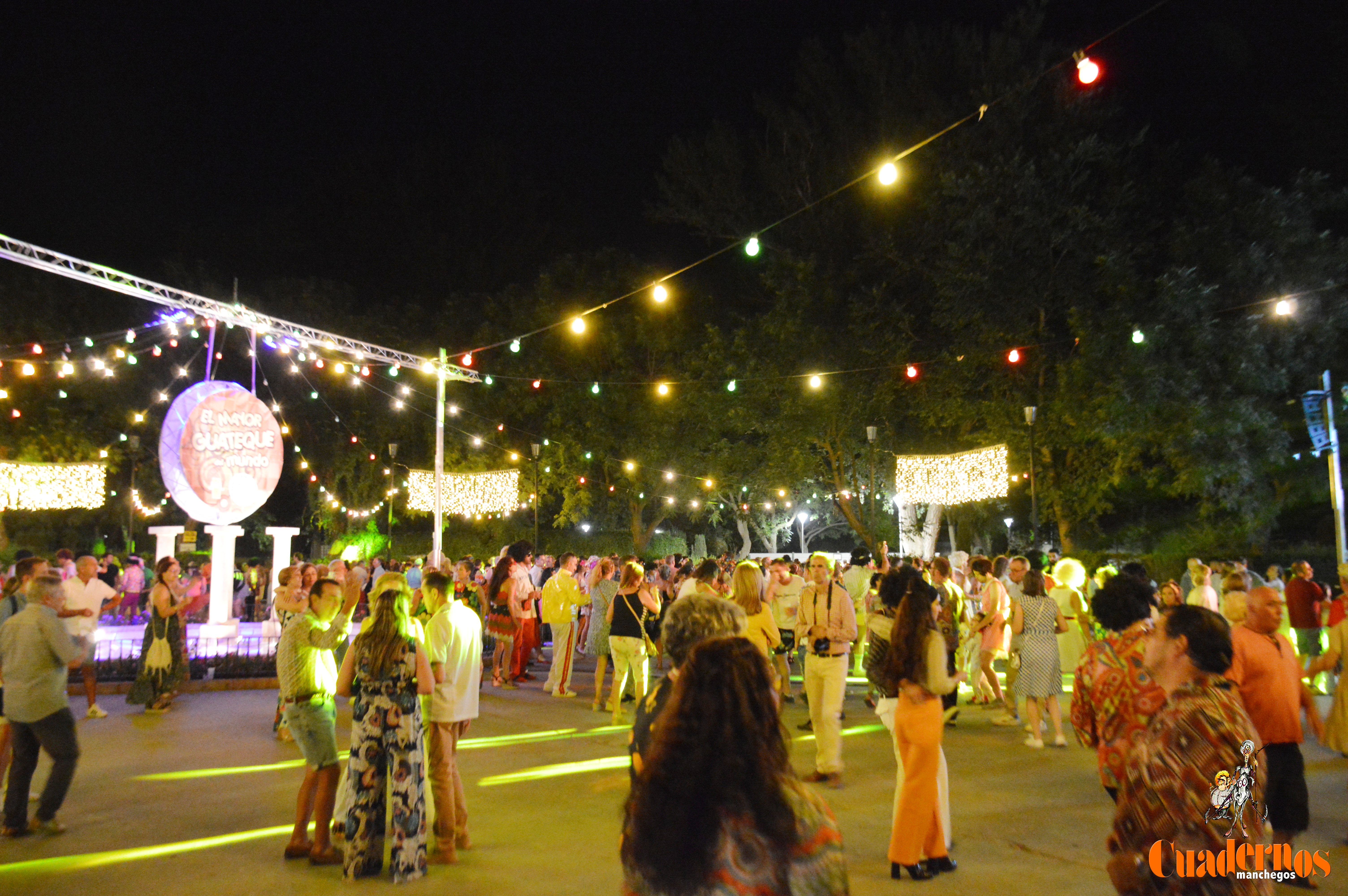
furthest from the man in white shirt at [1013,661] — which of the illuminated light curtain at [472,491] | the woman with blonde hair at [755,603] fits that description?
the illuminated light curtain at [472,491]

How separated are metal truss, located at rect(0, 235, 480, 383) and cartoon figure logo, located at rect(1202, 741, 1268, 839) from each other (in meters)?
12.5

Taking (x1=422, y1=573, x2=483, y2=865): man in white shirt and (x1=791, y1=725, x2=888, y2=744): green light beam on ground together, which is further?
(x1=791, y1=725, x2=888, y2=744): green light beam on ground

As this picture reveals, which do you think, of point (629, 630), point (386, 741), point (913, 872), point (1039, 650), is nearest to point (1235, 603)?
point (1039, 650)

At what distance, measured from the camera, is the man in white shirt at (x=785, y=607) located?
10273 millimetres

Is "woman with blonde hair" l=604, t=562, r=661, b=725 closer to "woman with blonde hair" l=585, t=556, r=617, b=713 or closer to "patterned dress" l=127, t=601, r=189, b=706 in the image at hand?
"woman with blonde hair" l=585, t=556, r=617, b=713

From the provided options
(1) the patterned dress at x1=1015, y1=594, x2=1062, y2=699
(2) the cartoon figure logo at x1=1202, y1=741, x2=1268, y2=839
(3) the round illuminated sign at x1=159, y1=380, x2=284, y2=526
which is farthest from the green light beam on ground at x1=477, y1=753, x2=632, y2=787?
(3) the round illuminated sign at x1=159, y1=380, x2=284, y2=526

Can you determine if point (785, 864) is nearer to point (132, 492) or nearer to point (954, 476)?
point (954, 476)

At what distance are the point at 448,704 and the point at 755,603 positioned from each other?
9.36 feet

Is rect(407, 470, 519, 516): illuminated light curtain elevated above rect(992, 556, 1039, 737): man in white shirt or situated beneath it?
elevated above

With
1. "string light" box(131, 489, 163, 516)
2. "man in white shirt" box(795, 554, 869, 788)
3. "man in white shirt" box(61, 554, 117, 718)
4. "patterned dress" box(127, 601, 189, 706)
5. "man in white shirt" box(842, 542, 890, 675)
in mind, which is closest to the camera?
"man in white shirt" box(795, 554, 869, 788)

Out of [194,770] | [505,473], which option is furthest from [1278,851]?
[505,473]

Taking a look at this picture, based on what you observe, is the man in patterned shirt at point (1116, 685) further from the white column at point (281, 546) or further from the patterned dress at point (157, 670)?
the white column at point (281, 546)

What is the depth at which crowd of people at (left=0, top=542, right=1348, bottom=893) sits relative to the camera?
6.45ft

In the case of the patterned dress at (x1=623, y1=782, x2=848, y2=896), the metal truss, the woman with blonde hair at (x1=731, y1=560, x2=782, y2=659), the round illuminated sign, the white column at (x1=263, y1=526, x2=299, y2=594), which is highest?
the metal truss
